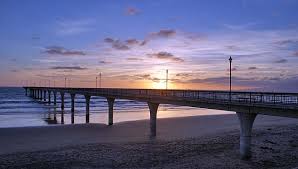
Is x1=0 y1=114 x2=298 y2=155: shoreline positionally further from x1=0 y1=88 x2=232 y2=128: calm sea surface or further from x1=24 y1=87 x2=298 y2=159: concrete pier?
x1=0 y1=88 x2=232 y2=128: calm sea surface

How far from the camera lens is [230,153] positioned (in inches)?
889

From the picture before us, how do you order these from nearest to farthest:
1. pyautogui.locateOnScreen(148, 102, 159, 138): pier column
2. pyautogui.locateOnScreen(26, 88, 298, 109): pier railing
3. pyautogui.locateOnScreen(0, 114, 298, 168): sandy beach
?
pyautogui.locateOnScreen(26, 88, 298, 109): pier railing, pyautogui.locateOnScreen(0, 114, 298, 168): sandy beach, pyautogui.locateOnScreen(148, 102, 159, 138): pier column

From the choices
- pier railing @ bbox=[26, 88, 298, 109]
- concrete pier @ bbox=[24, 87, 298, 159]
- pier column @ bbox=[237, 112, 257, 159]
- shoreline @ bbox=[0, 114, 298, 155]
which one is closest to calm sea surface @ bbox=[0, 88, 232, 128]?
shoreline @ bbox=[0, 114, 298, 155]

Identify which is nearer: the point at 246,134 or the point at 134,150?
the point at 246,134

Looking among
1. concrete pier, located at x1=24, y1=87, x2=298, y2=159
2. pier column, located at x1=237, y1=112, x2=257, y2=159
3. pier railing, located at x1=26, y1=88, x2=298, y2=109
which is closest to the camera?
concrete pier, located at x1=24, y1=87, x2=298, y2=159

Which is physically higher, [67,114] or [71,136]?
[67,114]

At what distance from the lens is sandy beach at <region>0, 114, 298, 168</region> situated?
64.8 feet

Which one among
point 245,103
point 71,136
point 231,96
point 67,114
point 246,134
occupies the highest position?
point 231,96

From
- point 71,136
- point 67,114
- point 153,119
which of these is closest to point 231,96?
point 153,119

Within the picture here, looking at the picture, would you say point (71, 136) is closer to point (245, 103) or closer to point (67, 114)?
point (245, 103)

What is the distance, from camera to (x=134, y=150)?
77.8 ft

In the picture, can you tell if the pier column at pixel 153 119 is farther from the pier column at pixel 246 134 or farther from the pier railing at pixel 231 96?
the pier column at pixel 246 134

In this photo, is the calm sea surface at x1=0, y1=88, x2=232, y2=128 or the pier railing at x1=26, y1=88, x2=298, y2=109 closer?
the pier railing at x1=26, y1=88, x2=298, y2=109

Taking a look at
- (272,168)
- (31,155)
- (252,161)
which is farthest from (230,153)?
(31,155)
